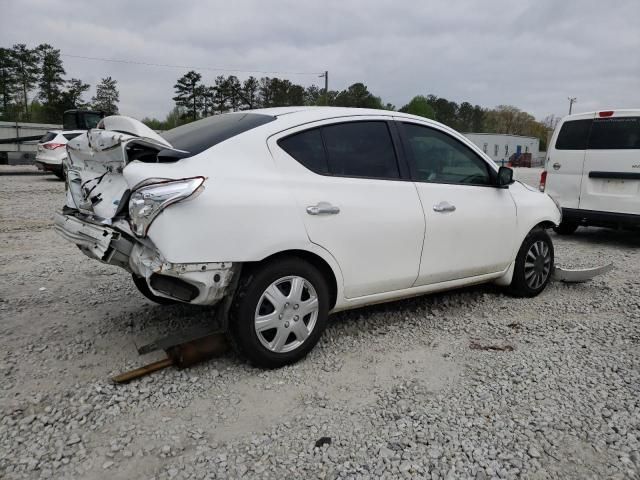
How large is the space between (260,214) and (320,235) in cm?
46

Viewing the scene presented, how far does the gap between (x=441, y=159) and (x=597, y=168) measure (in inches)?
182

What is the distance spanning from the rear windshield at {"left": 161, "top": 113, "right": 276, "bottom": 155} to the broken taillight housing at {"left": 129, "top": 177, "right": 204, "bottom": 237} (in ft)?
1.07

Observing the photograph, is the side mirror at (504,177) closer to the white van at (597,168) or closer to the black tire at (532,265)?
the black tire at (532,265)

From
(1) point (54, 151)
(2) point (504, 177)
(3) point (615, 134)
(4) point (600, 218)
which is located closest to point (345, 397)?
(2) point (504, 177)

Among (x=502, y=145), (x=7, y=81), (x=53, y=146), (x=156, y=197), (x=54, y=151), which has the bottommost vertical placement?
(x=156, y=197)

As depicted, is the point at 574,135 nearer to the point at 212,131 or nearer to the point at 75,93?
the point at 212,131

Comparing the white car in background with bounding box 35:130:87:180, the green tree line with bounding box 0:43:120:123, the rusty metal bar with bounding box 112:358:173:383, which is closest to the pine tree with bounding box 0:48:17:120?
the green tree line with bounding box 0:43:120:123

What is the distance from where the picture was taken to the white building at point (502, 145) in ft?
181

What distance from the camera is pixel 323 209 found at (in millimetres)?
3236

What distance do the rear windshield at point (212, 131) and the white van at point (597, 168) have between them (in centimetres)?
553

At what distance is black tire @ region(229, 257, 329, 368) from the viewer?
3006 millimetres

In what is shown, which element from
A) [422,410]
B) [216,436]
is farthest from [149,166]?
[422,410]

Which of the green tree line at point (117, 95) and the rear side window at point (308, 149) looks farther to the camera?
the green tree line at point (117, 95)

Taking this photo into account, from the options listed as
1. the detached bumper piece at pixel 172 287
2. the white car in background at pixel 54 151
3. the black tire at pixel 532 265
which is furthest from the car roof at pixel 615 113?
the white car in background at pixel 54 151
